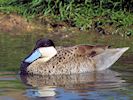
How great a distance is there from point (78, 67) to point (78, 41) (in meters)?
2.52

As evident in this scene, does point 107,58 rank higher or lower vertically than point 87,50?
lower

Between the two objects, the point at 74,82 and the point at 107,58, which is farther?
the point at 107,58

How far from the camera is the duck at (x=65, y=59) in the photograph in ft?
38.9

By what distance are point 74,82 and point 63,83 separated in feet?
0.65

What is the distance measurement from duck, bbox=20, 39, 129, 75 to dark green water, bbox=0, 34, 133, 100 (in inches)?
6.0

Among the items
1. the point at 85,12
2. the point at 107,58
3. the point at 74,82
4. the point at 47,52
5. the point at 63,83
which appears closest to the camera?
the point at 63,83

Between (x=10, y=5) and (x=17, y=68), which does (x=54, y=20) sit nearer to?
(x=10, y=5)

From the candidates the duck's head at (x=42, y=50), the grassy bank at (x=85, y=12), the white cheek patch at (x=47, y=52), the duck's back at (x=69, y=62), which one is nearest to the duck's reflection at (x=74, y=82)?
the duck's back at (x=69, y=62)

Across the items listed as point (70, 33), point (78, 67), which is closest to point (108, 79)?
point (78, 67)

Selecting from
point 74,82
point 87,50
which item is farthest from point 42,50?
point 74,82

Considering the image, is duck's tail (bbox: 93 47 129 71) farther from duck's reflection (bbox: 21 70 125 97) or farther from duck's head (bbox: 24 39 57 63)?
duck's head (bbox: 24 39 57 63)

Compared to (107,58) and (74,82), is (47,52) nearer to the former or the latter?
(107,58)

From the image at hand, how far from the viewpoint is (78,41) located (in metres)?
14.4

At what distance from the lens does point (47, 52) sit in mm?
12070
